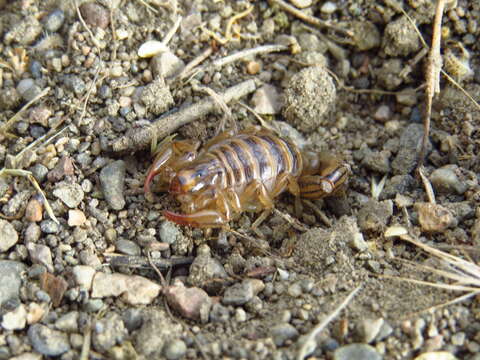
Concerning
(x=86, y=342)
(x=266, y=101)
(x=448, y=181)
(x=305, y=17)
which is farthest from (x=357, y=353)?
(x=305, y=17)

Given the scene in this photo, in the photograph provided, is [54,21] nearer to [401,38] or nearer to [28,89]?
[28,89]

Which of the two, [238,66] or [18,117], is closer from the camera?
[18,117]

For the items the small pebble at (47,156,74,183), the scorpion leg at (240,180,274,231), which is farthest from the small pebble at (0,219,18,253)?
Result: the scorpion leg at (240,180,274,231)

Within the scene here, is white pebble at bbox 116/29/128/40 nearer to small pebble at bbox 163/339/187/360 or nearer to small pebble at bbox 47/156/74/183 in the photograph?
small pebble at bbox 47/156/74/183

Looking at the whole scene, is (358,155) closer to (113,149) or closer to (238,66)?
(238,66)

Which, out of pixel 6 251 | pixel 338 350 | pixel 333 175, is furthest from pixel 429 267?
pixel 6 251

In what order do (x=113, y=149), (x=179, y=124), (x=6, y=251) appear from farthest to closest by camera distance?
(x=179, y=124) → (x=113, y=149) → (x=6, y=251)

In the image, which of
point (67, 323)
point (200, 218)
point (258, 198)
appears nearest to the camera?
point (67, 323)

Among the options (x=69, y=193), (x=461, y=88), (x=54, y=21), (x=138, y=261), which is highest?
(x=54, y=21)
